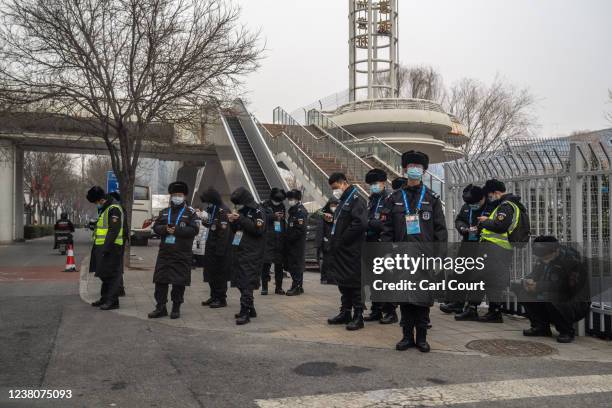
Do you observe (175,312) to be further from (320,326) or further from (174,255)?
(320,326)

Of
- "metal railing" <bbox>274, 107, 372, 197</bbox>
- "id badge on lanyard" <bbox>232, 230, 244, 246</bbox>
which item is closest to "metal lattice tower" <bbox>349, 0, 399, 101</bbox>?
"metal railing" <bbox>274, 107, 372, 197</bbox>

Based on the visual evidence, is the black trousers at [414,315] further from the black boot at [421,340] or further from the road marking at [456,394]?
the road marking at [456,394]

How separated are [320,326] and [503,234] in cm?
265

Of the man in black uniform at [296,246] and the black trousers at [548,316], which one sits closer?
the black trousers at [548,316]

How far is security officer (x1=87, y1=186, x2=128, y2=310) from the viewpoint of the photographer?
27.5 ft

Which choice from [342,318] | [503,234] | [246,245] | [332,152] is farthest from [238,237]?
[332,152]

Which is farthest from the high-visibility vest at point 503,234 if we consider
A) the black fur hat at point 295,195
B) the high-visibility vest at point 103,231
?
the high-visibility vest at point 103,231

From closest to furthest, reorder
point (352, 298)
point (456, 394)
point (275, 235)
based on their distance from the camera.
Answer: point (456, 394) → point (352, 298) → point (275, 235)

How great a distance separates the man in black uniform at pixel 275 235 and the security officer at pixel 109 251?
2560 mm

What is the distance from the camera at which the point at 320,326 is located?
7.27 m

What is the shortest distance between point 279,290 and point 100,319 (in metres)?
3.67

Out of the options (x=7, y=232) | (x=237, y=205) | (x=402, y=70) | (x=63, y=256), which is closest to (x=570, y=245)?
(x=237, y=205)

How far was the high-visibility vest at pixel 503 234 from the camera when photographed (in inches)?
276

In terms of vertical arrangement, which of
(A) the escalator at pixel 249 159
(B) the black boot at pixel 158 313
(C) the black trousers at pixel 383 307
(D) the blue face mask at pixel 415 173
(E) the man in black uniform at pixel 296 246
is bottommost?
(B) the black boot at pixel 158 313
